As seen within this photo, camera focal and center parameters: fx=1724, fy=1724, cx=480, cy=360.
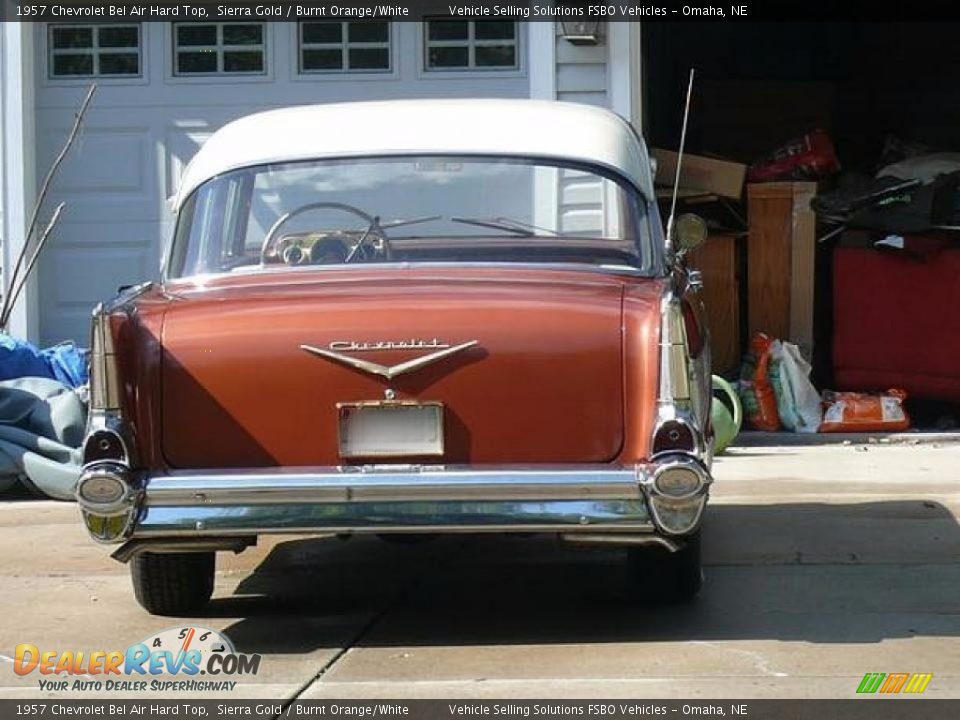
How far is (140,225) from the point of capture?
11297 millimetres

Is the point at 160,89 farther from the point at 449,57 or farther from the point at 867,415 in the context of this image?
the point at 867,415

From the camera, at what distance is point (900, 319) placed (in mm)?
11266

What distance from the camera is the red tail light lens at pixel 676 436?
5246 millimetres

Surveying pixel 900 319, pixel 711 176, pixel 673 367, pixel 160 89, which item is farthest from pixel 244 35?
pixel 673 367

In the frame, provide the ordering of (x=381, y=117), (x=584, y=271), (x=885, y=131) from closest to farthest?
(x=584, y=271), (x=381, y=117), (x=885, y=131)

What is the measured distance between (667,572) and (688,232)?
1.46 m

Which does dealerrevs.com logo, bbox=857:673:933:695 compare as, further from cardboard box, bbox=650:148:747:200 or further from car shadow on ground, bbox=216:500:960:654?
cardboard box, bbox=650:148:747:200

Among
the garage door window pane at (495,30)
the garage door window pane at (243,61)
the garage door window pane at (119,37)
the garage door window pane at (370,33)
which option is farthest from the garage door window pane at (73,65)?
the garage door window pane at (495,30)

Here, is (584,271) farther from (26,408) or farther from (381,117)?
(26,408)

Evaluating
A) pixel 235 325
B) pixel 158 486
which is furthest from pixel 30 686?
pixel 235 325

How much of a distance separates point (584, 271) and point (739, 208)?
6.05 meters

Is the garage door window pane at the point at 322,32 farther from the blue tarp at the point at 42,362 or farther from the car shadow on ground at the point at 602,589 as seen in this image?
the car shadow on ground at the point at 602,589

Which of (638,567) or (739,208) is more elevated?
(739,208)

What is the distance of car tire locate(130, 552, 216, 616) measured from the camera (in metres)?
6.02
